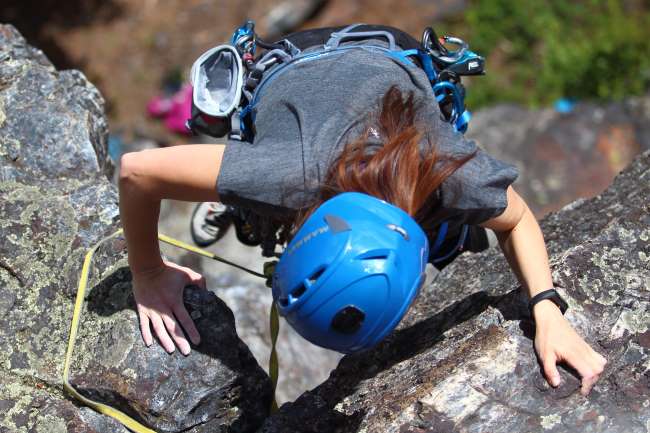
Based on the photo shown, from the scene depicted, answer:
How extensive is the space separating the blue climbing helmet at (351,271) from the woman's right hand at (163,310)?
0.69m

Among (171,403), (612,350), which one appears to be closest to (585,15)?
(612,350)

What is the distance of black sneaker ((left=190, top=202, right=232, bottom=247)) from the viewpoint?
410 cm

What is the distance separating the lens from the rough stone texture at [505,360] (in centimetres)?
239

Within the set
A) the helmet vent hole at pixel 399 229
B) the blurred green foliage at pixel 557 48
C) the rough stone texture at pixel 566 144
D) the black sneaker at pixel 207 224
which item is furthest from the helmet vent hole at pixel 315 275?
the blurred green foliage at pixel 557 48

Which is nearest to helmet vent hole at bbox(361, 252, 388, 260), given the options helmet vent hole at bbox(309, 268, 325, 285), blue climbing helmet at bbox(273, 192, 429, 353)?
blue climbing helmet at bbox(273, 192, 429, 353)

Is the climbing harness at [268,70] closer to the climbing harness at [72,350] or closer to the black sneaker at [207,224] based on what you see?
the climbing harness at [72,350]

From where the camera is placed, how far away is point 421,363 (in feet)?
8.76

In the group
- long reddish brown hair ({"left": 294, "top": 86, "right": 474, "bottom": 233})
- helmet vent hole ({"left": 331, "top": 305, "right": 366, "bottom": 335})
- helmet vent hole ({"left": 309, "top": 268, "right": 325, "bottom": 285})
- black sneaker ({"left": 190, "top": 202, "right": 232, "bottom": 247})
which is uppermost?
long reddish brown hair ({"left": 294, "top": 86, "right": 474, "bottom": 233})

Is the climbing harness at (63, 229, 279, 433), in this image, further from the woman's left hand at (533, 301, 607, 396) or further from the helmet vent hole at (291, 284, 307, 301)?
the woman's left hand at (533, 301, 607, 396)

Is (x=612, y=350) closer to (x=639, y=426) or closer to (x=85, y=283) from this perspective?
(x=639, y=426)

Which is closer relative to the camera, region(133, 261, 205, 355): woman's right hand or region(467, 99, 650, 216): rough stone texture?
region(133, 261, 205, 355): woman's right hand

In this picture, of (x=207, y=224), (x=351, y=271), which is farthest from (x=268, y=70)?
(x=207, y=224)

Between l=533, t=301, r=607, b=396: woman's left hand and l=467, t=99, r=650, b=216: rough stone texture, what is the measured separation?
3.47 meters

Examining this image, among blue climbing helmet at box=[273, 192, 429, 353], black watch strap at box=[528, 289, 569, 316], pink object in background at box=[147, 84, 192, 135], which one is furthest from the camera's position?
pink object in background at box=[147, 84, 192, 135]
